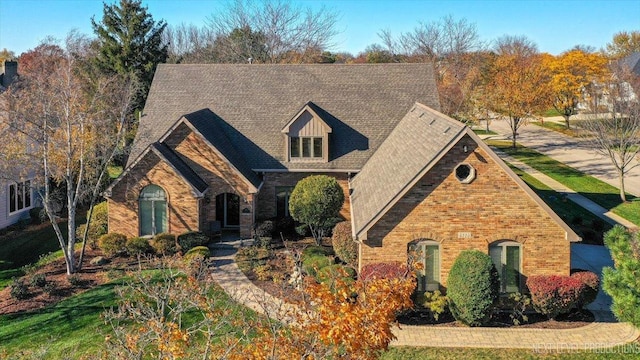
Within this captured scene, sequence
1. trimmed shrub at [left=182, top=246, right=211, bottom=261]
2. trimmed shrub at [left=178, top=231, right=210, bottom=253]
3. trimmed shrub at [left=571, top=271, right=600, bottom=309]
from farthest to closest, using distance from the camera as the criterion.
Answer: trimmed shrub at [left=178, top=231, right=210, bottom=253]
trimmed shrub at [left=182, top=246, right=211, bottom=261]
trimmed shrub at [left=571, top=271, right=600, bottom=309]

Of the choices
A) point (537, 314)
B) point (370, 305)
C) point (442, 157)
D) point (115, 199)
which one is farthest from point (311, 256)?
point (370, 305)

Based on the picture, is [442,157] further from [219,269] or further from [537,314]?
[219,269]

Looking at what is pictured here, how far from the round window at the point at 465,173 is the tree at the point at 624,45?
Result: 308 ft

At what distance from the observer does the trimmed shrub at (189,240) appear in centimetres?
2316

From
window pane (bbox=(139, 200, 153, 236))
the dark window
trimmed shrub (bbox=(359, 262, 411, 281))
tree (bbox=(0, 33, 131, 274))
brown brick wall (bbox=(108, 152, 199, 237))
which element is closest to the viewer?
trimmed shrub (bbox=(359, 262, 411, 281))

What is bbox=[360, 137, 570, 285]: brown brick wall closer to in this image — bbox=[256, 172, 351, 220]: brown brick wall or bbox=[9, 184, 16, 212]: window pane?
bbox=[256, 172, 351, 220]: brown brick wall

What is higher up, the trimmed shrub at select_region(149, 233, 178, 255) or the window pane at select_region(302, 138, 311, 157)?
the window pane at select_region(302, 138, 311, 157)

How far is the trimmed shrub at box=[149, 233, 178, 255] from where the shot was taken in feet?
75.0

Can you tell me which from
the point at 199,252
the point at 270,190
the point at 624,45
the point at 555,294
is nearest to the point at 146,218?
the point at 199,252

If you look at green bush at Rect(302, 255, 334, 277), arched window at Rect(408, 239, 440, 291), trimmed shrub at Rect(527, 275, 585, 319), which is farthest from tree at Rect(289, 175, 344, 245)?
trimmed shrub at Rect(527, 275, 585, 319)

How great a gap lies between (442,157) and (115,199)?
1552 centimetres

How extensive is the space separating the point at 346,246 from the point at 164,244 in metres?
8.44

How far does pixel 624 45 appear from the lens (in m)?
96.4

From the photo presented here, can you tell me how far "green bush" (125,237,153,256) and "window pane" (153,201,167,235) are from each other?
1.41m
